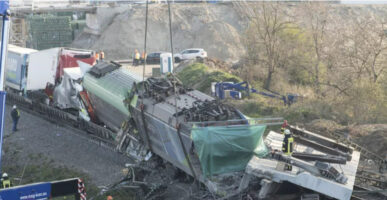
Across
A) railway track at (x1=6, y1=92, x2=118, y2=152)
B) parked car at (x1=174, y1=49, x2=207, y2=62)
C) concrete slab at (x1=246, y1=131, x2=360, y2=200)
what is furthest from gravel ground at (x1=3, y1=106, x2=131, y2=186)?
parked car at (x1=174, y1=49, x2=207, y2=62)

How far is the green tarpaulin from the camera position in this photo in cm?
921

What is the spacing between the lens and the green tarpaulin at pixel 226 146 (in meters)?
9.21

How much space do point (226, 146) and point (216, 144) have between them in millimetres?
248

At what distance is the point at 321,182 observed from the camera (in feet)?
27.2

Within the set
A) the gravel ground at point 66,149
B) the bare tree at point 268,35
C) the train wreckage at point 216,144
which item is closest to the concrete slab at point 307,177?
the train wreckage at point 216,144

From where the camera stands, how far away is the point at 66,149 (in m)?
14.5

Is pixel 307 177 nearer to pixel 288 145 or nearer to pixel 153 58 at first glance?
pixel 288 145

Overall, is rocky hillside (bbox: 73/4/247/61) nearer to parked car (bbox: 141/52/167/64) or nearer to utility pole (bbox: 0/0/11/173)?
parked car (bbox: 141/52/167/64)

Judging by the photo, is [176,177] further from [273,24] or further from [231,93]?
[273,24]

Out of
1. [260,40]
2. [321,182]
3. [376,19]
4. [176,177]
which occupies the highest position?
[376,19]

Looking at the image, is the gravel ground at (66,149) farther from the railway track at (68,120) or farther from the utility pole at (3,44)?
the utility pole at (3,44)

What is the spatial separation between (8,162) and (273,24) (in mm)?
13231

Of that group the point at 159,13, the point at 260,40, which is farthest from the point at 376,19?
the point at 159,13

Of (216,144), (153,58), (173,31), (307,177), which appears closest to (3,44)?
(216,144)
